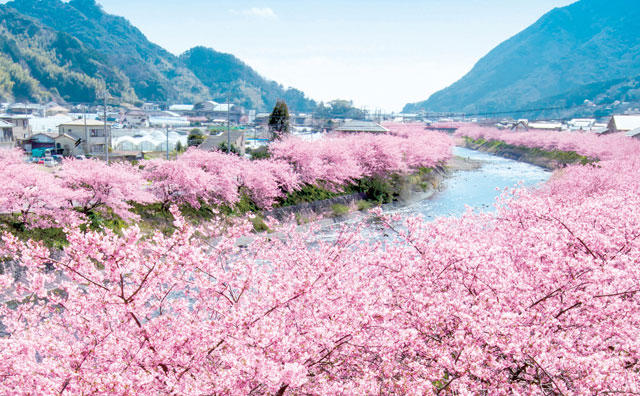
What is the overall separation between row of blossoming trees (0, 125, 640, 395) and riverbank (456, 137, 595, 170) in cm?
4666

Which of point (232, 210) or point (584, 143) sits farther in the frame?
point (584, 143)

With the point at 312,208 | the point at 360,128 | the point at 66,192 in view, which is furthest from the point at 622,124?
the point at 66,192

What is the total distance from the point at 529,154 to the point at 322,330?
77.0m

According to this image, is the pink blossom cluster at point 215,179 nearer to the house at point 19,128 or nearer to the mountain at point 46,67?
the house at point 19,128

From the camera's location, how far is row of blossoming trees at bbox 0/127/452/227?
1794 centimetres

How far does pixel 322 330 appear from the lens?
4738 millimetres

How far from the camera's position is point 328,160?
3562 cm

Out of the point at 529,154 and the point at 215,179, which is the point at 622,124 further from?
the point at 215,179

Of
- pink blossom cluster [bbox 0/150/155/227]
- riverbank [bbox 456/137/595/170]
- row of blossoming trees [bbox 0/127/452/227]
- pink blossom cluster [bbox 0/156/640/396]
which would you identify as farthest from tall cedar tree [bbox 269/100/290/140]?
pink blossom cluster [bbox 0/156/640/396]

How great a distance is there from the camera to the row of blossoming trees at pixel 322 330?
4453 millimetres

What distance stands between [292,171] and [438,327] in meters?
25.5

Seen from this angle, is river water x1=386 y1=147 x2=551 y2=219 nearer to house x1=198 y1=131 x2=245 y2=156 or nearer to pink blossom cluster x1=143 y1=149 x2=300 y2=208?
pink blossom cluster x1=143 y1=149 x2=300 y2=208

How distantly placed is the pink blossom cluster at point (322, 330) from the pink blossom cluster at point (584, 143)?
1534 inches

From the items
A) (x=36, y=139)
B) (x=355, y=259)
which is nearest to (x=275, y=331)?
(x=355, y=259)
